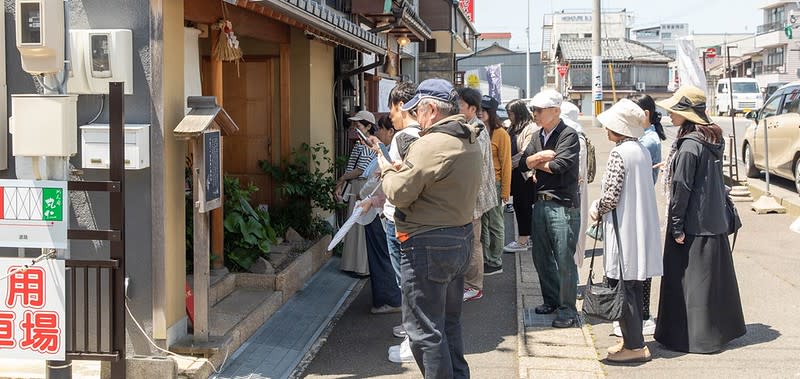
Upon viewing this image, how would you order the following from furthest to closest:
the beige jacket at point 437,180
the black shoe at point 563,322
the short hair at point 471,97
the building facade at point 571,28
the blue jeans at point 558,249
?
the building facade at point 571,28
the short hair at point 471,97
the black shoe at point 563,322
the blue jeans at point 558,249
the beige jacket at point 437,180

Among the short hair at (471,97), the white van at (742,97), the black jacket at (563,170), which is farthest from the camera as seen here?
the white van at (742,97)

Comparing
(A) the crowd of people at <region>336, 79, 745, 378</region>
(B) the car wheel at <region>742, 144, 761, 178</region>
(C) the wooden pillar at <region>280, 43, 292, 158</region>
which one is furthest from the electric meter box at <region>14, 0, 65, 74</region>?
(B) the car wheel at <region>742, 144, 761, 178</region>

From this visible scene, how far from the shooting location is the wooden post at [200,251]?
5.52 m

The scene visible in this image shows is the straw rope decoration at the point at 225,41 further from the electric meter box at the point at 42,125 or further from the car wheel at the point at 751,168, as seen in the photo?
the car wheel at the point at 751,168

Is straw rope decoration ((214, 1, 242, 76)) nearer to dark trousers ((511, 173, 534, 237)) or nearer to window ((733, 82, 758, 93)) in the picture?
dark trousers ((511, 173, 534, 237))

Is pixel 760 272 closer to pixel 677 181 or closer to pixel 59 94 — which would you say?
pixel 677 181

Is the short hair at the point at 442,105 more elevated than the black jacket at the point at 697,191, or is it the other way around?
the short hair at the point at 442,105

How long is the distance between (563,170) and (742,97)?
45.9 m

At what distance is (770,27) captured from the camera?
69.6 metres

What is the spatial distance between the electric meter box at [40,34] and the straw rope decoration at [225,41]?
251 centimetres

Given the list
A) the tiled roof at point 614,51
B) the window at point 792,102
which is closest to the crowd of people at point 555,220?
the window at point 792,102

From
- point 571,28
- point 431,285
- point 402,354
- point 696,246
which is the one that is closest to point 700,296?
point 696,246

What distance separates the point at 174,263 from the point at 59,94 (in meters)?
1.49

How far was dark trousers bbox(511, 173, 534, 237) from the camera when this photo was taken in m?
9.48
